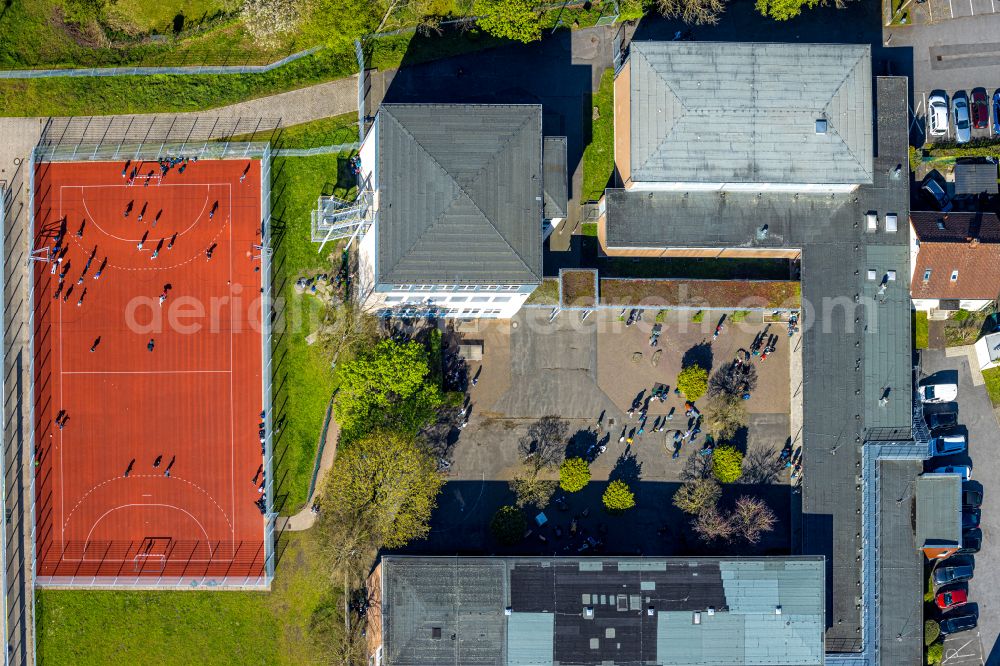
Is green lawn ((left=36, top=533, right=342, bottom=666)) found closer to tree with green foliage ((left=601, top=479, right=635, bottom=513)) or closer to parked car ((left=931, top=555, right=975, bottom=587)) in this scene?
tree with green foliage ((left=601, top=479, right=635, bottom=513))

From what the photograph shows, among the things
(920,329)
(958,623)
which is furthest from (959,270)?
(958,623)

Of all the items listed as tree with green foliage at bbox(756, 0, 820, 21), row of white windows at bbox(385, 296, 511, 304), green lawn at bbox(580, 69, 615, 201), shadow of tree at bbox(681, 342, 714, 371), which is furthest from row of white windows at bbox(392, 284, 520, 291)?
tree with green foliage at bbox(756, 0, 820, 21)

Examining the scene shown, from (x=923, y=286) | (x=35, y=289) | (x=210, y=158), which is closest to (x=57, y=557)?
(x=35, y=289)

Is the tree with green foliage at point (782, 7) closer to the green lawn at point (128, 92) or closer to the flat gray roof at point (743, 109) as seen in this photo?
the flat gray roof at point (743, 109)

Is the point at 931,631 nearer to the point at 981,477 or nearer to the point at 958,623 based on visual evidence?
the point at 958,623

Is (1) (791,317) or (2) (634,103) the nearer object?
(2) (634,103)

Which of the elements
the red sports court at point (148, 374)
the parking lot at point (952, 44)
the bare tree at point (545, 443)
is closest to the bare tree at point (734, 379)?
the bare tree at point (545, 443)

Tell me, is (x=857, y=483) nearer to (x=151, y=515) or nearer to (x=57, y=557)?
(x=151, y=515)
